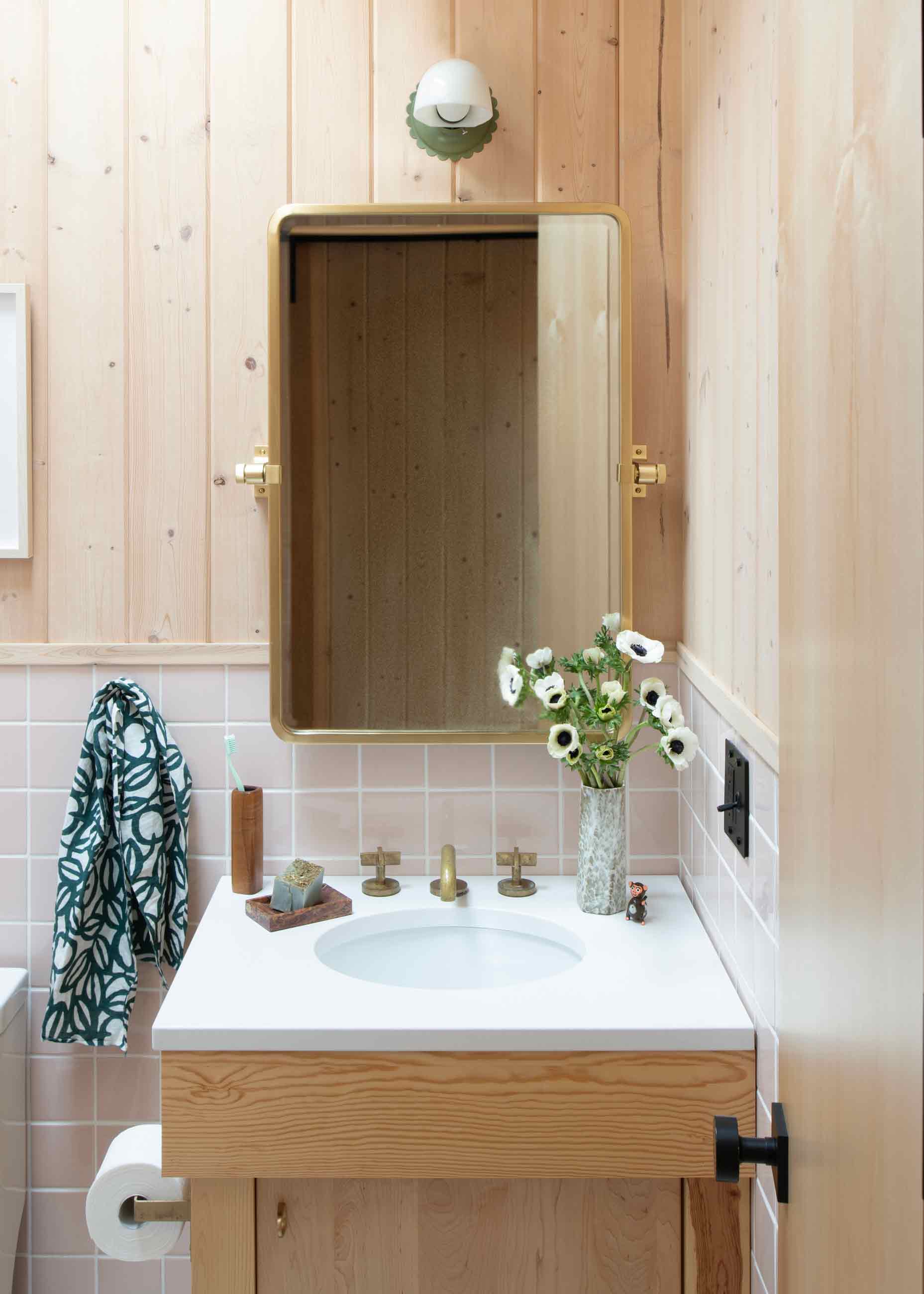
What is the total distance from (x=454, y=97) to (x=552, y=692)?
847mm

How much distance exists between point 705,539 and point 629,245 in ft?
1.57

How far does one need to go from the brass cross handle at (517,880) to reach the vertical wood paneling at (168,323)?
0.60 meters

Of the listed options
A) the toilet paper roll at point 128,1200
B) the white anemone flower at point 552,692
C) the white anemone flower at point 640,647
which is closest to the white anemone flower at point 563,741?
the white anemone flower at point 552,692

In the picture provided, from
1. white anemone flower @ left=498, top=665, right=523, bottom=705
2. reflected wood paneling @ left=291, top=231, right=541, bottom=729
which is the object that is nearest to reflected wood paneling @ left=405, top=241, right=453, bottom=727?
reflected wood paneling @ left=291, top=231, right=541, bottom=729

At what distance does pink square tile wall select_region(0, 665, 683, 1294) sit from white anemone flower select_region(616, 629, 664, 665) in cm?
19

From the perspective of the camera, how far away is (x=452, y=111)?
5.05 ft

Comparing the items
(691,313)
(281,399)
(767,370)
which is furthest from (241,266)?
(767,370)

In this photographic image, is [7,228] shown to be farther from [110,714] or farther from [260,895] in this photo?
[260,895]

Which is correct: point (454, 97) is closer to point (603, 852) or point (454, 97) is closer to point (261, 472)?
point (261, 472)

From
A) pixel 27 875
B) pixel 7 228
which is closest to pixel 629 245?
pixel 7 228

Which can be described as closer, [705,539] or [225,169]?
[705,539]

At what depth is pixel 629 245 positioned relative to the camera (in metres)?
1.60

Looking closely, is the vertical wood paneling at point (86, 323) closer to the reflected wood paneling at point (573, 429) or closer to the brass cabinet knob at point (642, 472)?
the reflected wood paneling at point (573, 429)

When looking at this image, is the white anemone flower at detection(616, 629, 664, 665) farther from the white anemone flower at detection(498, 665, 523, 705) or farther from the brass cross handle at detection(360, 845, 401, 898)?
the brass cross handle at detection(360, 845, 401, 898)
